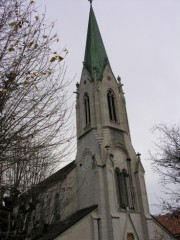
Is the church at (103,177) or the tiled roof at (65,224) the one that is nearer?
the tiled roof at (65,224)

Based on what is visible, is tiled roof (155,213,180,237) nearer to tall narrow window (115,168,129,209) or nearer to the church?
the church

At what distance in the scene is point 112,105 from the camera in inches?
1184

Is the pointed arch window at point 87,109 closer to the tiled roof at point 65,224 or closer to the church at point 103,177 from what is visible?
the church at point 103,177

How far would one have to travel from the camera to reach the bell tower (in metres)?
23.5

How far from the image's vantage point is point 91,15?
1475 inches

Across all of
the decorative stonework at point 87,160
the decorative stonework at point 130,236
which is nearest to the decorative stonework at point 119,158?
the decorative stonework at point 87,160

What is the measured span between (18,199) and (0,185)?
2361 millimetres

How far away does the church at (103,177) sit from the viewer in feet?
73.7

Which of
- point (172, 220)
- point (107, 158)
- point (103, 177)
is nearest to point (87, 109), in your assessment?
point (107, 158)

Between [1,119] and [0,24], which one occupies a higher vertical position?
[0,24]

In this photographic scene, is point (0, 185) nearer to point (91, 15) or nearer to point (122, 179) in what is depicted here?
point (122, 179)

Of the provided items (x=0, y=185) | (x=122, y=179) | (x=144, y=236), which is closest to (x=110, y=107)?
(x=122, y=179)

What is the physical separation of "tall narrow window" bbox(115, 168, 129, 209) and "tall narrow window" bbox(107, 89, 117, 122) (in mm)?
5447

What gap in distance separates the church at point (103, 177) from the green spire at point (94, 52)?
12cm
